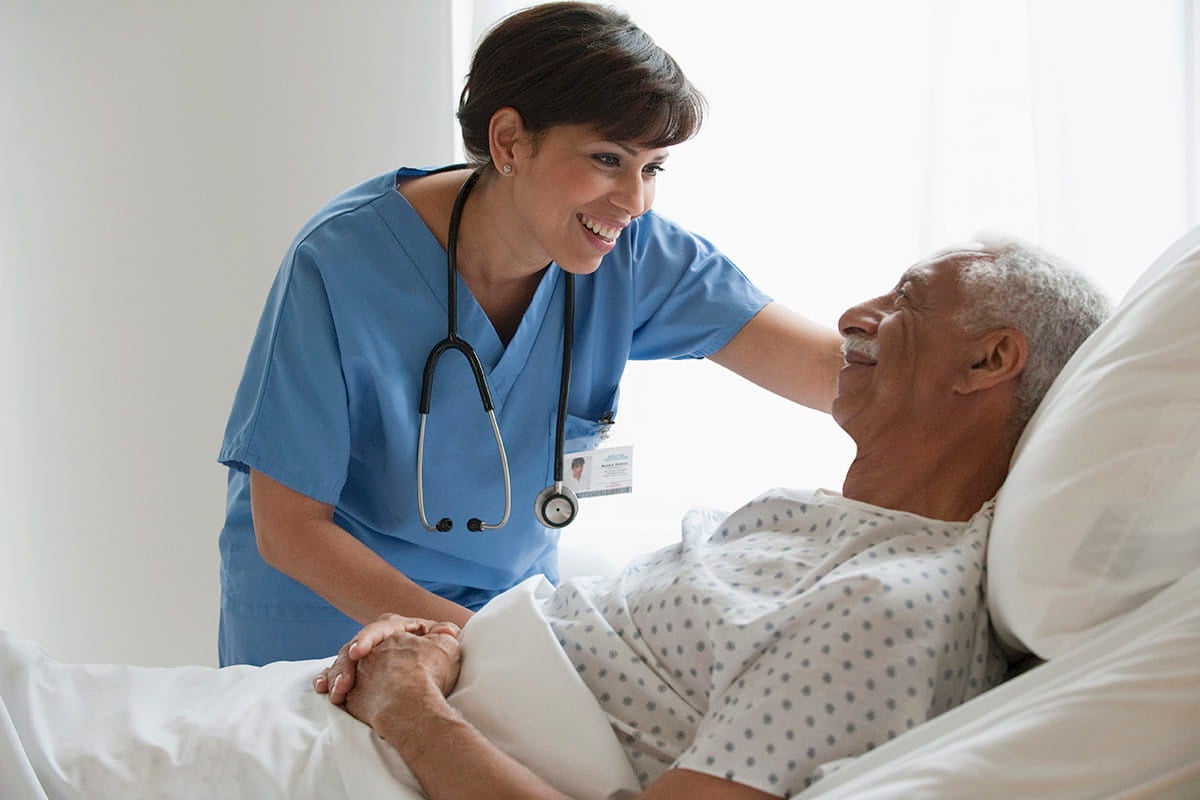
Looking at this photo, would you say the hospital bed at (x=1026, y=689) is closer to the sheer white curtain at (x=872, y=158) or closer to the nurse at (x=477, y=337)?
the nurse at (x=477, y=337)

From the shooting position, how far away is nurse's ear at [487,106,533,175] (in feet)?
5.06

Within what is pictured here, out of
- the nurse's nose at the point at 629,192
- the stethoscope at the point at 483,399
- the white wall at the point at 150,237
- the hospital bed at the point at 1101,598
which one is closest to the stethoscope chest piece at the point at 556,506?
the stethoscope at the point at 483,399

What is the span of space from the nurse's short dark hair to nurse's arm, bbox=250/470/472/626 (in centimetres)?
58

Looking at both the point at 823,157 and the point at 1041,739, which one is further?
the point at 823,157

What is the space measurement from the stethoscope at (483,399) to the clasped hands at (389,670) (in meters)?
0.33

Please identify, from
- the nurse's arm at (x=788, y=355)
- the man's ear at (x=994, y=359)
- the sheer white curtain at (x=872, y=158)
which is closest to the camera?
the man's ear at (x=994, y=359)

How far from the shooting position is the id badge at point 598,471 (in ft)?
5.83

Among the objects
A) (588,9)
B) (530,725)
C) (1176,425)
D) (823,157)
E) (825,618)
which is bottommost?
(530,725)

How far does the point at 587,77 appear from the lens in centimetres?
147

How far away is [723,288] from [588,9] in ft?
1.56

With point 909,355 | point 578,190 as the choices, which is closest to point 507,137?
point 578,190

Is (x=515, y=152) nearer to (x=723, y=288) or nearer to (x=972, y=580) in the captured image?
(x=723, y=288)

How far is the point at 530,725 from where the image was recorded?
3.79 ft

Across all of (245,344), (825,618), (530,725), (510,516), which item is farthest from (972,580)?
(245,344)
